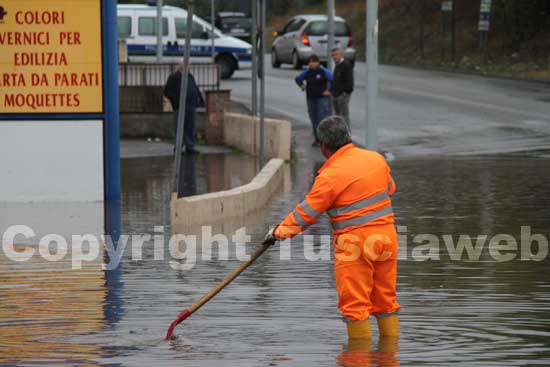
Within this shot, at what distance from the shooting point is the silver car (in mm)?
38406

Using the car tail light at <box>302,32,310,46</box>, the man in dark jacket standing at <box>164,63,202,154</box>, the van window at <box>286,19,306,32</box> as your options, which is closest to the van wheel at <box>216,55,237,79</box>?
the car tail light at <box>302,32,310,46</box>

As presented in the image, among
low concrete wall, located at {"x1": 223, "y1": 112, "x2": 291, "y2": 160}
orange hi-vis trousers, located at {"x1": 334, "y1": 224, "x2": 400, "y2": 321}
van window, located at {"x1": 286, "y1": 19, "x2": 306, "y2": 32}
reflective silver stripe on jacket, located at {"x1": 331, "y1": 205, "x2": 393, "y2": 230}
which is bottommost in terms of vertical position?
low concrete wall, located at {"x1": 223, "y1": 112, "x2": 291, "y2": 160}

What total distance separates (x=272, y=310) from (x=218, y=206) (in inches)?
191

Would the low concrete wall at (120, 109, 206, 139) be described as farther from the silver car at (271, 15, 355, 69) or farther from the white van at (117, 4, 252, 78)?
the silver car at (271, 15, 355, 69)

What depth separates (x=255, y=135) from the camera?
850 inches

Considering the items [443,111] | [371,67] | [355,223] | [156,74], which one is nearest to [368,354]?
[355,223]

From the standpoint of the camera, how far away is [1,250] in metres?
12.2

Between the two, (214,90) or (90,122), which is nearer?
(90,122)

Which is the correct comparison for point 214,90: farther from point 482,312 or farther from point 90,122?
point 482,312

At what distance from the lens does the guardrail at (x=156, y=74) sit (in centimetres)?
2550

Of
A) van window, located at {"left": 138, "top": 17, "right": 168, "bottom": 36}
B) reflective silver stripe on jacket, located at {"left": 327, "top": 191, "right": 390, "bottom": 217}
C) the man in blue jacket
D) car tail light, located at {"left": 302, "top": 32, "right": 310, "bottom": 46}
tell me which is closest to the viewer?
reflective silver stripe on jacket, located at {"left": 327, "top": 191, "right": 390, "bottom": 217}

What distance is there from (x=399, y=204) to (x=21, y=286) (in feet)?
20.3

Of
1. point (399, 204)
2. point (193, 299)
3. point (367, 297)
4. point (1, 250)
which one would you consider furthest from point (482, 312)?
point (399, 204)

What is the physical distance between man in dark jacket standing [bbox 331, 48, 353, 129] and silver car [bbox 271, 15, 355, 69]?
13949mm
